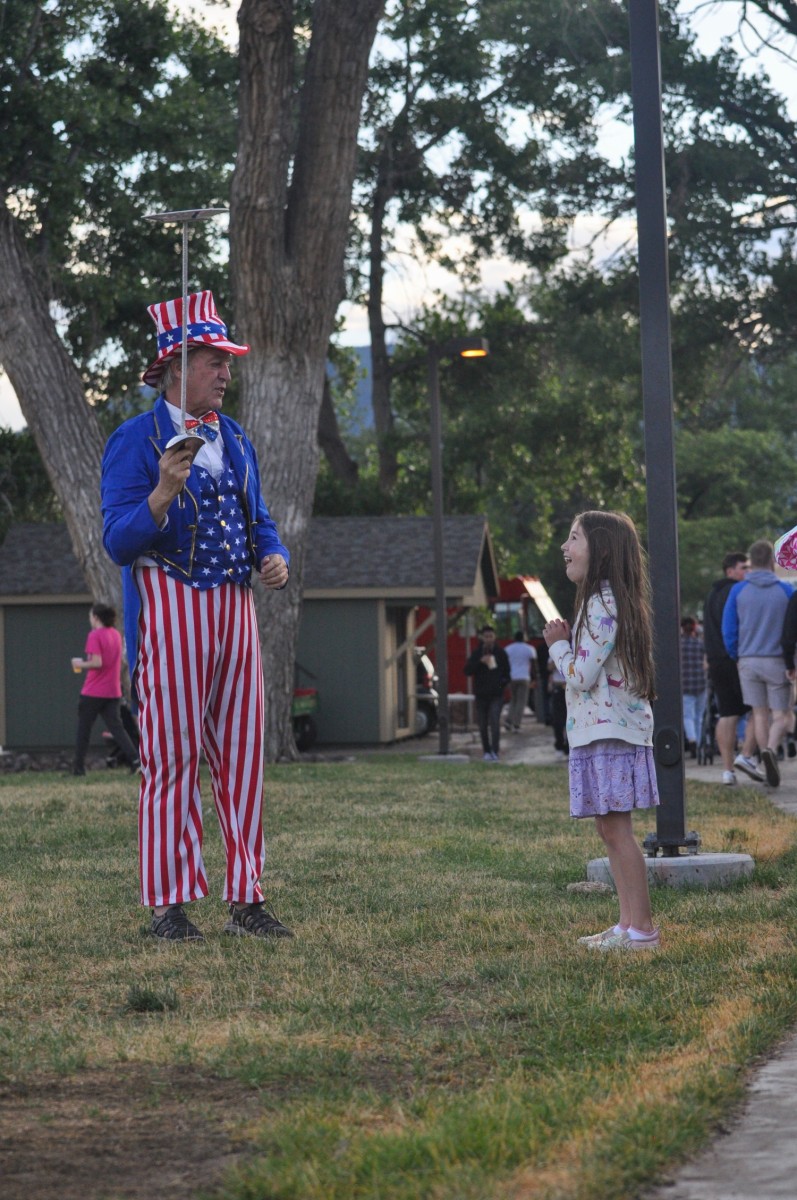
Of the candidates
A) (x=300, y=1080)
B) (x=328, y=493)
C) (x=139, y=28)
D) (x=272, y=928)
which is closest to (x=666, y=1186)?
(x=300, y=1080)

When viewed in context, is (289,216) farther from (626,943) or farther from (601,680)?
(626,943)

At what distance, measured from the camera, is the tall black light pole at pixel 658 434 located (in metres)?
7.72

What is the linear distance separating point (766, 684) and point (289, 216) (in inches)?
307

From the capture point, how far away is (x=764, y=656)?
13852mm

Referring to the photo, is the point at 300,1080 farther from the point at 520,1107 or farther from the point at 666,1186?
the point at 666,1186

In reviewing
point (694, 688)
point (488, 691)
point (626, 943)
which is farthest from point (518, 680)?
point (626, 943)

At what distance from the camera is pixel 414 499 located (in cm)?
3775

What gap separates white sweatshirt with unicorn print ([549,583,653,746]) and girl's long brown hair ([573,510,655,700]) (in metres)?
0.03

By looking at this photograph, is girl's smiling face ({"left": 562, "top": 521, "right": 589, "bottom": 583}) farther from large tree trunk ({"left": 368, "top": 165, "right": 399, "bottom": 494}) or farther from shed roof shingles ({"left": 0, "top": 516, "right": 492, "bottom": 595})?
large tree trunk ({"left": 368, "top": 165, "right": 399, "bottom": 494})

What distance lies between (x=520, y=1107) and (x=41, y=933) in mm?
3039

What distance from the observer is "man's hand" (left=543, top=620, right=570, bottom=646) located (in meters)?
5.95

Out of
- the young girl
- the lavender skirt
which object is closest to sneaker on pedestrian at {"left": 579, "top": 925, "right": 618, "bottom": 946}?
the young girl

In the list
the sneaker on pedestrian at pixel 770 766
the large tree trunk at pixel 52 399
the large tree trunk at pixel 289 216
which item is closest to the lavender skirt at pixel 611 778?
the sneaker on pedestrian at pixel 770 766

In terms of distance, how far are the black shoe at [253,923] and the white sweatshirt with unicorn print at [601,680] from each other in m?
1.29
